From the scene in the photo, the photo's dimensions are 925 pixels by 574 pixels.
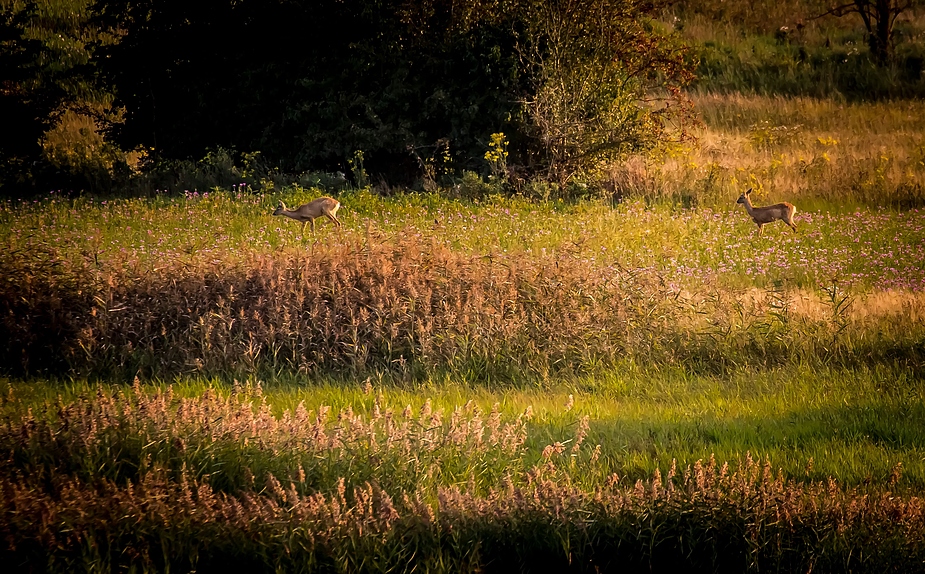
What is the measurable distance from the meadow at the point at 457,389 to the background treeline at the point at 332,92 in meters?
3.11

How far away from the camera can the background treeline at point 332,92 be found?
1697 centimetres

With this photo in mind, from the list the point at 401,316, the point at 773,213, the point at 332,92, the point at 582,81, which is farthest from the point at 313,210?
the point at 582,81

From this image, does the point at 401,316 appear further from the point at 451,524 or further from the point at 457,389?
the point at 451,524

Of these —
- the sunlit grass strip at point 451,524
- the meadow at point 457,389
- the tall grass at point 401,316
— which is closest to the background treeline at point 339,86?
the meadow at point 457,389

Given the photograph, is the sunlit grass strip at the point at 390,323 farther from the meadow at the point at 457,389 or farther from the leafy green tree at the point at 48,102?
the leafy green tree at the point at 48,102

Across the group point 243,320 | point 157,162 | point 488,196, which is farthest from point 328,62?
point 243,320

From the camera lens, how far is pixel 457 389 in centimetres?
717

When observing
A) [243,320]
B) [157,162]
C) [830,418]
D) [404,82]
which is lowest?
[830,418]

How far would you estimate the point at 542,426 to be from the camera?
20.3ft

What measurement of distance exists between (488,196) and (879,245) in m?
6.46

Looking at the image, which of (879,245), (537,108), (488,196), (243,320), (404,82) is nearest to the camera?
(243,320)

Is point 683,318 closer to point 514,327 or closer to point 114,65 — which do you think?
point 514,327

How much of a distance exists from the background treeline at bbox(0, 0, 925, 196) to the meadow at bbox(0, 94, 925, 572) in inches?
122

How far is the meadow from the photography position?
4.56 metres
